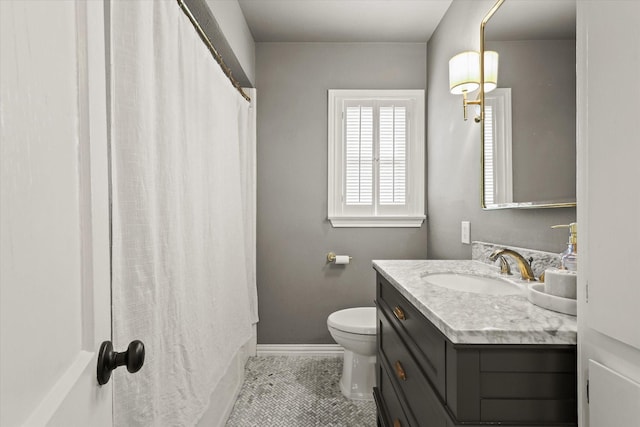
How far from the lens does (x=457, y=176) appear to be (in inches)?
80.5

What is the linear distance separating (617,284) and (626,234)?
0.29 ft

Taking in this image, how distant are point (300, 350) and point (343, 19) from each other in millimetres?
2420

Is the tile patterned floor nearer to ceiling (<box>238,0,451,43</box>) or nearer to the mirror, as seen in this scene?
the mirror

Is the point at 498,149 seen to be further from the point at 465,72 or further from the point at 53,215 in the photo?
the point at 53,215

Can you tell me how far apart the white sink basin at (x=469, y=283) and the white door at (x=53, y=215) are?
3.79 ft

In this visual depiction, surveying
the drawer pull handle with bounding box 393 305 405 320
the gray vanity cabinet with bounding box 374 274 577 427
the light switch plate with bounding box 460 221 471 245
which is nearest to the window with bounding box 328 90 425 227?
the light switch plate with bounding box 460 221 471 245

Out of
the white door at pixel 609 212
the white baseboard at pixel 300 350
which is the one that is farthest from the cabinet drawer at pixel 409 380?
the white baseboard at pixel 300 350

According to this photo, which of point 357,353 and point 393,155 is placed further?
point 393,155

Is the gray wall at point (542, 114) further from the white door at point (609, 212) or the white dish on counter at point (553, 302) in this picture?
the white door at point (609, 212)

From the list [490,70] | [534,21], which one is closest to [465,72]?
[490,70]

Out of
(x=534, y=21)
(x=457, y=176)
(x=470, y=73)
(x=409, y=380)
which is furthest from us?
(x=457, y=176)

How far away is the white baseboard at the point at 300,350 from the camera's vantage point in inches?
103

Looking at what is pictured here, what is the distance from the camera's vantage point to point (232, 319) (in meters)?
1.71

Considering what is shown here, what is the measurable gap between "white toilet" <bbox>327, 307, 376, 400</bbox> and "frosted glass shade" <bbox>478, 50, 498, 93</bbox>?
1407mm
